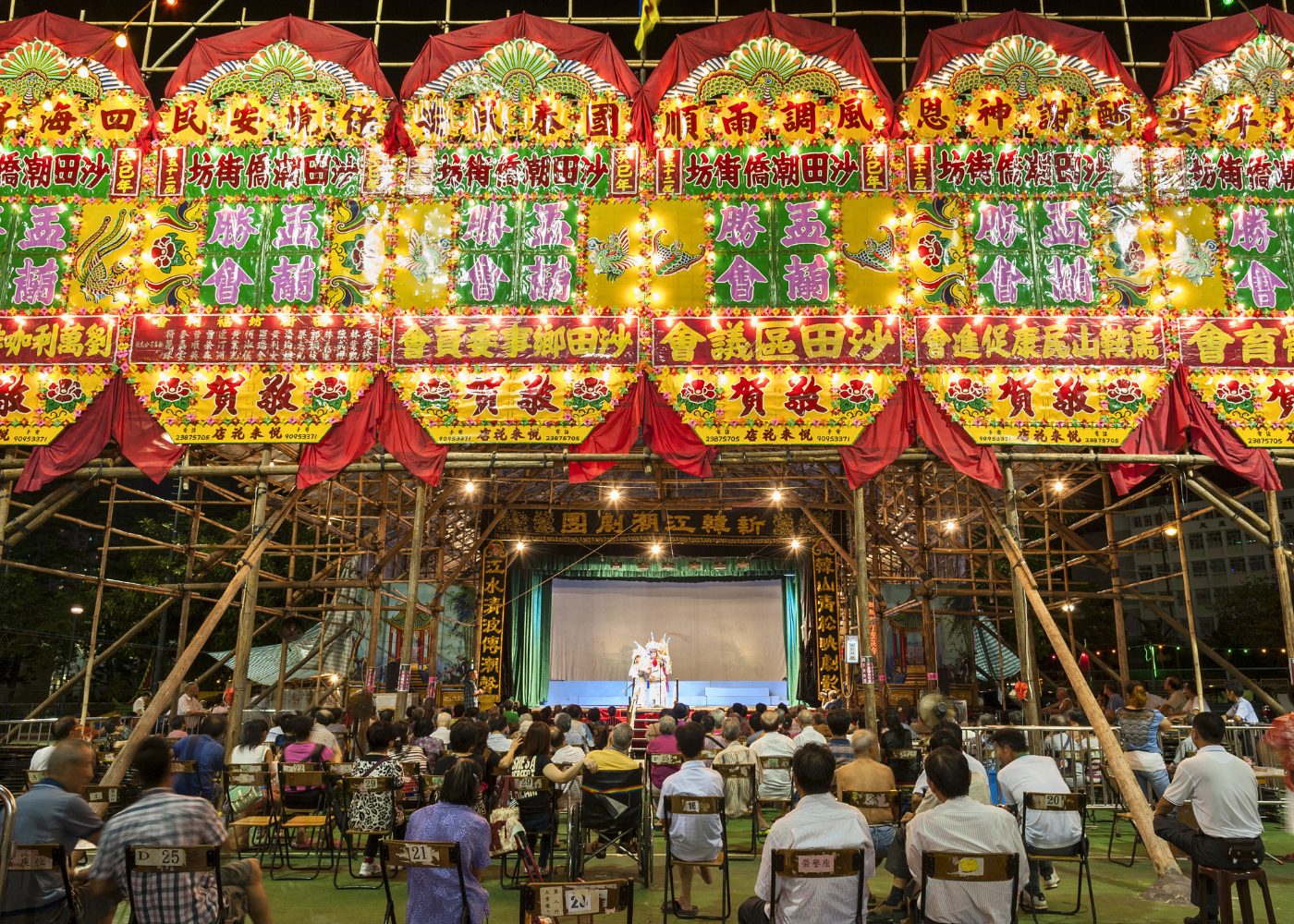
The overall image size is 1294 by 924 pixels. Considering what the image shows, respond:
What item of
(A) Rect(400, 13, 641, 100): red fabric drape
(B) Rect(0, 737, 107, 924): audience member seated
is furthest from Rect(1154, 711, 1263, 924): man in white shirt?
(A) Rect(400, 13, 641, 100): red fabric drape

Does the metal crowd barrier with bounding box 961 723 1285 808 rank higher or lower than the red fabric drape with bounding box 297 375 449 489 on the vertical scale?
lower

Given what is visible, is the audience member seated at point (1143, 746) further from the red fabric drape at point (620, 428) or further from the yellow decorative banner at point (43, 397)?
the yellow decorative banner at point (43, 397)

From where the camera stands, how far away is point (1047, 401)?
992 centimetres

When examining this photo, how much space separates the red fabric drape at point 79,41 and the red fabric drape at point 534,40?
3.21 m

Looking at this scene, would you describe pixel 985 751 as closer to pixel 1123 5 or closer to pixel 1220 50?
pixel 1220 50

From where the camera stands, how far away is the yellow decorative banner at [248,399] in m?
9.97

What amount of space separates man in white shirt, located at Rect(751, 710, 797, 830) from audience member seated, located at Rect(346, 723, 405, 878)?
3.26 m

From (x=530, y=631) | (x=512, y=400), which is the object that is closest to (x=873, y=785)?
(x=512, y=400)

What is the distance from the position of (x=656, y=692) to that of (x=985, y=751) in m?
12.7

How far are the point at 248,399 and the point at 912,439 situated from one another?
7.18 meters

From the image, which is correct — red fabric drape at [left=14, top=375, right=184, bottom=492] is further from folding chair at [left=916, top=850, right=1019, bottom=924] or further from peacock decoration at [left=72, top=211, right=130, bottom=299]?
folding chair at [left=916, top=850, right=1019, bottom=924]

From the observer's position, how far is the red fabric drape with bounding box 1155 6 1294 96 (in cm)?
1069

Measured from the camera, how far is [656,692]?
70.4ft

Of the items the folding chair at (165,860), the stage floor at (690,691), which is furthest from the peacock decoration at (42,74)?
the stage floor at (690,691)
